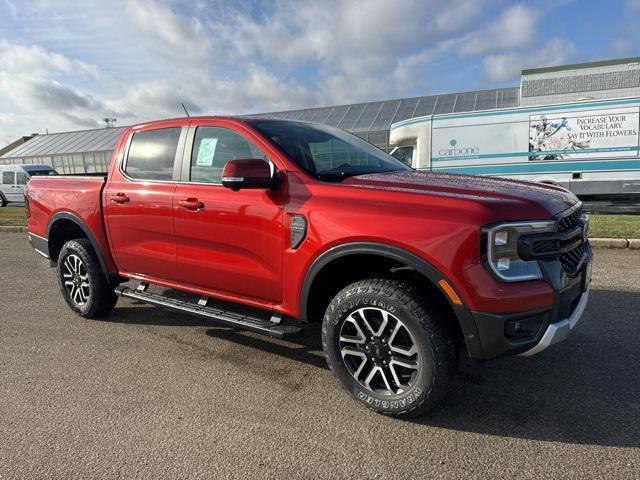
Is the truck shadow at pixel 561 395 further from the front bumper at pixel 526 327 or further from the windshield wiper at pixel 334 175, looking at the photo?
the windshield wiper at pixel 334 175

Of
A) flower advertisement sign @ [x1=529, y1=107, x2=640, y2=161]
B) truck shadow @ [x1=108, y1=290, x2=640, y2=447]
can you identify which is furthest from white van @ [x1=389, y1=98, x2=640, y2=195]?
truck shadow @ [x1=108, y1=290, x2=640, y2=447]

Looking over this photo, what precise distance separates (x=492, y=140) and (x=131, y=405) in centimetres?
1216

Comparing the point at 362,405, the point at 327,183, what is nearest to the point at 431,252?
the point at 327,183

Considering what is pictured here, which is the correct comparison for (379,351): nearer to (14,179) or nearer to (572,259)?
(572,259)

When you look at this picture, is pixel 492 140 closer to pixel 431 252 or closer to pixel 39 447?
pixel 431 252

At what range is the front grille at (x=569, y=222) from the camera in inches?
103

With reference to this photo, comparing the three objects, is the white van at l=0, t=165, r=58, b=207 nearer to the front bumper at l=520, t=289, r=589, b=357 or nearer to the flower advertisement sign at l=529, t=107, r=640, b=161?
the flower advertisement sign at l=529, t=107, r=640, b=161

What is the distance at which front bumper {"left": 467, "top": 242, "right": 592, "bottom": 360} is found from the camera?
7.84 ft

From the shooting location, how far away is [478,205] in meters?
2.40

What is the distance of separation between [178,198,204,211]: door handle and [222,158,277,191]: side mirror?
0.56 meters

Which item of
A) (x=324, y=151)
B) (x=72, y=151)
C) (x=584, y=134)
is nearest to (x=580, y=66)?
(x=584, y=134)

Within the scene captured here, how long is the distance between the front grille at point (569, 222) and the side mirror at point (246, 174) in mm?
1780

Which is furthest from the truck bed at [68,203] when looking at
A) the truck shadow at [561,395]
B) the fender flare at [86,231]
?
the truck shadow at [561,395]

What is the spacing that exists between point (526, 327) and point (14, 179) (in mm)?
25275
